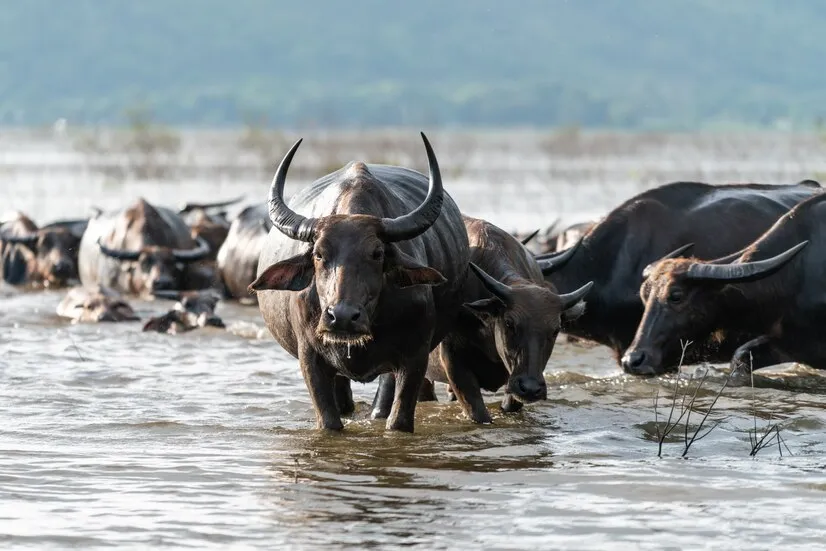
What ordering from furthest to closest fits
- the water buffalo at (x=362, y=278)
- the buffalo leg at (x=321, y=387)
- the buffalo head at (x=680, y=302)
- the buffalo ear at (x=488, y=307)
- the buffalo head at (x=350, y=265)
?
the buffalo head at (x=680, y=302), the buffalo ear at (x=488, y=307), the buffalo leg at (x=321, y=387), the water buffalo at (x=362, y=278), the buffalo head at (x=350, y=265)

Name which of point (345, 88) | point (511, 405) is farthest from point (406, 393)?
point (345, 88)

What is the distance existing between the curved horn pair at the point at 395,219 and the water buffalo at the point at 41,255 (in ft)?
39.6

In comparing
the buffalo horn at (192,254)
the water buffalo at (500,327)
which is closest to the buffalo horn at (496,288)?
the water buffalo at (500,327)

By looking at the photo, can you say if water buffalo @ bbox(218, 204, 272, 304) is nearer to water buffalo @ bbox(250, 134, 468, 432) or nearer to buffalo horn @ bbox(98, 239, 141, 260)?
buffalo horn @ bbox(98, 239, 141, 260)

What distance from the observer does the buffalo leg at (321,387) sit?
878 cm

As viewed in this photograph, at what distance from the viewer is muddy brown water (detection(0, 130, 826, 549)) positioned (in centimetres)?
687

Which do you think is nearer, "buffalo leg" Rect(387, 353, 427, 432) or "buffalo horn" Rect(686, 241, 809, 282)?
"buffalo leg" Rect(387, 353, 427, 432)

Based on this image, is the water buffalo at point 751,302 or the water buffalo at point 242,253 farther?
the water buffalo at point 242,253

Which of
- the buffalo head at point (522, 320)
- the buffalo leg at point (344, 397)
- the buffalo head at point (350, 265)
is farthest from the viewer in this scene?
the buffalo leg at point (344, 397)

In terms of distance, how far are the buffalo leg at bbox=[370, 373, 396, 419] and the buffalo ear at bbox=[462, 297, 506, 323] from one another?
0.87 metres

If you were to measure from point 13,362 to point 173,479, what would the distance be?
5241 mm

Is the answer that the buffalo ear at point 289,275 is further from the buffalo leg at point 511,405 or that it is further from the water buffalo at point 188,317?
the water buffalo at point 188,317

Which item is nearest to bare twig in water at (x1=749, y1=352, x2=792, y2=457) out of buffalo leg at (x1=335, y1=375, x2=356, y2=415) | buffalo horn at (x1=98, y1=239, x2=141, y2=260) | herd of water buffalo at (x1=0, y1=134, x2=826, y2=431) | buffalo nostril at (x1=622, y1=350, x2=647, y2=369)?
herd of water buffalo at (x1=0, y1=134, x2=826, y2=431)

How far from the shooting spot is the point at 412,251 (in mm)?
8711
